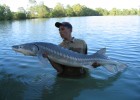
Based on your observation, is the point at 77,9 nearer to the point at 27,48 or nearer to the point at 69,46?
the point at 69,46

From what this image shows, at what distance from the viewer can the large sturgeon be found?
682 centimetres

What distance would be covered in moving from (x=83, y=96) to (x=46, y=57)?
1.52m

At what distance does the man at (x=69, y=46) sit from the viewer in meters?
7.39

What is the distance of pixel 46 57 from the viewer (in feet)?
23.2

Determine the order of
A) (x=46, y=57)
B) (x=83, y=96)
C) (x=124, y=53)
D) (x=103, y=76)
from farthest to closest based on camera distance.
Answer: (x=124, y=53) → (x=103, y=76) → (x=83, y=96) → (x=46, y=57)

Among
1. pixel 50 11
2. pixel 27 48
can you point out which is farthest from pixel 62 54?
pixel 50 11

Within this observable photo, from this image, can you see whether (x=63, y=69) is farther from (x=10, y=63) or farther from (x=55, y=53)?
(x=10, y=63)

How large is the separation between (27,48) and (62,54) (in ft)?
3.07

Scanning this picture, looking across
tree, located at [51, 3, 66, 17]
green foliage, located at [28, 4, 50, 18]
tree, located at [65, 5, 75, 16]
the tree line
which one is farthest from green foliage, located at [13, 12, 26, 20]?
tree, located at [65, 5, 75, 16]

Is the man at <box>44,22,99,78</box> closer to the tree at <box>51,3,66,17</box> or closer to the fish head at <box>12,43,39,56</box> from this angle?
the fish head at <box>12,43,39,56</box>

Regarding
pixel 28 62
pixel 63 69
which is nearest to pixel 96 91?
pixel 63 69

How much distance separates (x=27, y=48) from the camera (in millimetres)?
6793

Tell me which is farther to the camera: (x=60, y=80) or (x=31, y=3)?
(x=31, y=3)

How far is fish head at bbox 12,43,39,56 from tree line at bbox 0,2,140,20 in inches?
3448
